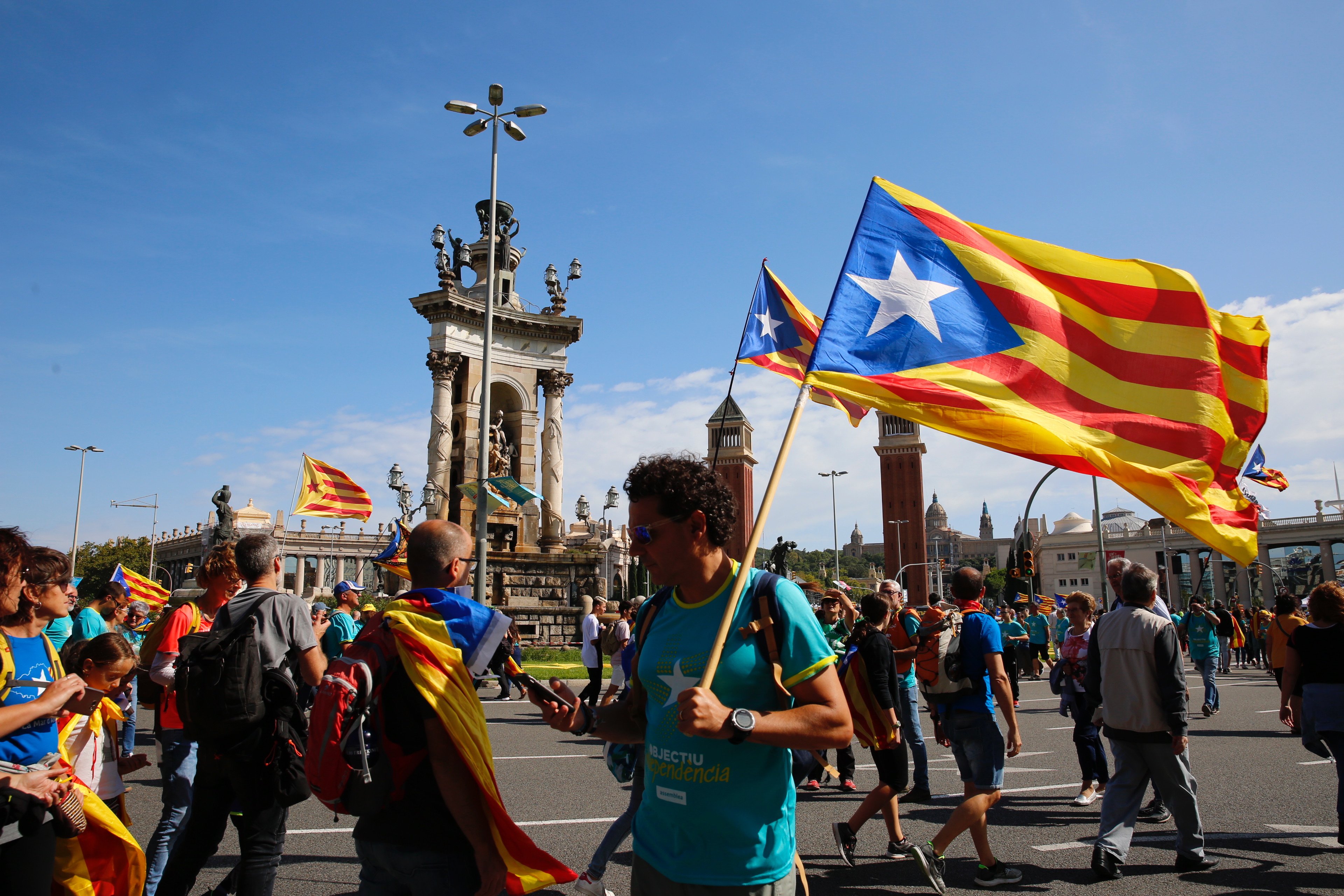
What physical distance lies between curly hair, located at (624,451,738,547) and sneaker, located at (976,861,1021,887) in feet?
11.9

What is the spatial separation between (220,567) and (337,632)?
203 inches

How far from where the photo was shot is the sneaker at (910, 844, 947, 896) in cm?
486

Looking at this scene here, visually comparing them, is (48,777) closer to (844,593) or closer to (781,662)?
(781,662)

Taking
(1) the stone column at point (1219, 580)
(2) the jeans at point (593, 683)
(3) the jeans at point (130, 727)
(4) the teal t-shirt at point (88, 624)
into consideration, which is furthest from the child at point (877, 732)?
(1) the stone column at point (1219, 580)

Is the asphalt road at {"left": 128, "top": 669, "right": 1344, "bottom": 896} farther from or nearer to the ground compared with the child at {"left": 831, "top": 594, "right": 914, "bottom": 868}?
nearer to the ground

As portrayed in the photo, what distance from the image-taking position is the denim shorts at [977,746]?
533 centimetres

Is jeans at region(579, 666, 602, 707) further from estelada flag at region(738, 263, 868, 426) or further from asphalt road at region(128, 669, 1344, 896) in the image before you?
estelada flag at region(738, 263, 868, 426)

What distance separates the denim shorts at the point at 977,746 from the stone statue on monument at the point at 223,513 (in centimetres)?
1438

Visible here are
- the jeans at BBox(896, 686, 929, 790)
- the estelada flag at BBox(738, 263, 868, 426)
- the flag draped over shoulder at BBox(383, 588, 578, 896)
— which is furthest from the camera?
the estelada flag at BBox(738, 263, 868, 426)

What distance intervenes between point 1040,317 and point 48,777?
5135 millimetres

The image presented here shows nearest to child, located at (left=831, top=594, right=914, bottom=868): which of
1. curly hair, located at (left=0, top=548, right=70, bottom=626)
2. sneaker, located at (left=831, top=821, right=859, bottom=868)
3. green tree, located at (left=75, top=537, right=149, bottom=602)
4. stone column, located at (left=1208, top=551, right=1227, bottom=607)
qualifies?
sneaker, located at (left=831, top=821, right=859, bottom=868)

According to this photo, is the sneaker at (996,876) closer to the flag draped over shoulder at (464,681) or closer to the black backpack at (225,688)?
the flag draped over shoulder at (464,681)

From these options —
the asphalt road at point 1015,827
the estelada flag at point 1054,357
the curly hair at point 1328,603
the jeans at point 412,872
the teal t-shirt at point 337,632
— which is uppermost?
the estelada flag at point 1054,357

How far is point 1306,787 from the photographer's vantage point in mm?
7906
